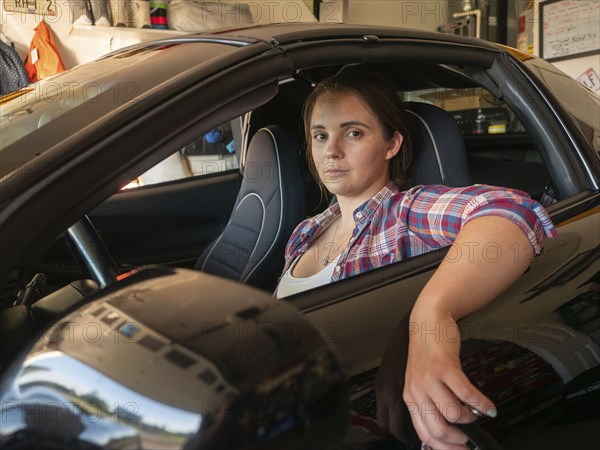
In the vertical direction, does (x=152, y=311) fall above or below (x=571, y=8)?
below

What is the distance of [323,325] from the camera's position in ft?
2.22

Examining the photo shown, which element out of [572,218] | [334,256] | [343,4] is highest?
[343,4]

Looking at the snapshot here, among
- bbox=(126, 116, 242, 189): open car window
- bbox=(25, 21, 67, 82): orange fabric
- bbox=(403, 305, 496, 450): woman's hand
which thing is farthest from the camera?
bbox=(25, 21, 67, 82): orange fabric

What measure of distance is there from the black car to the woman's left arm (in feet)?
0.08

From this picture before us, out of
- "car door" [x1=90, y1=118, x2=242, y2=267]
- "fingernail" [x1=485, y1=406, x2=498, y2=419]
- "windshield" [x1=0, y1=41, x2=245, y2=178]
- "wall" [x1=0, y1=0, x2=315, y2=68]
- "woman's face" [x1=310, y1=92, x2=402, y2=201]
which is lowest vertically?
"car door" [x1=90, y1=118, x2=242, y2=267]

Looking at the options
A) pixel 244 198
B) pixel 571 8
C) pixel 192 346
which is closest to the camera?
pixel 192 346

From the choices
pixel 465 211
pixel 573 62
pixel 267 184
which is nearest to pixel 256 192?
pixel 267 184

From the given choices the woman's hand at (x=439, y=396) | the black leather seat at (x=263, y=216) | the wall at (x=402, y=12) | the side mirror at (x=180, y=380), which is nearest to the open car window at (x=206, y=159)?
the black leather seat at (x=263, y=216)

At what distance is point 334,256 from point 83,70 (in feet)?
2.08

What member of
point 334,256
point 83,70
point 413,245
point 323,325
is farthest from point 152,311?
point 334,256

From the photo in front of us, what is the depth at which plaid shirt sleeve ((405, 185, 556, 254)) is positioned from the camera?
85 centimetres

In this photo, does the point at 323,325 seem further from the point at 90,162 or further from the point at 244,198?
the point at 244,198

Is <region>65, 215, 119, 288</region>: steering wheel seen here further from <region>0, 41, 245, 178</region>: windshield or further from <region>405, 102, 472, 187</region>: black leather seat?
<region>405, 102, 472, 187</region>: black leather seat

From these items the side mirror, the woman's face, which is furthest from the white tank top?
the side mirror
